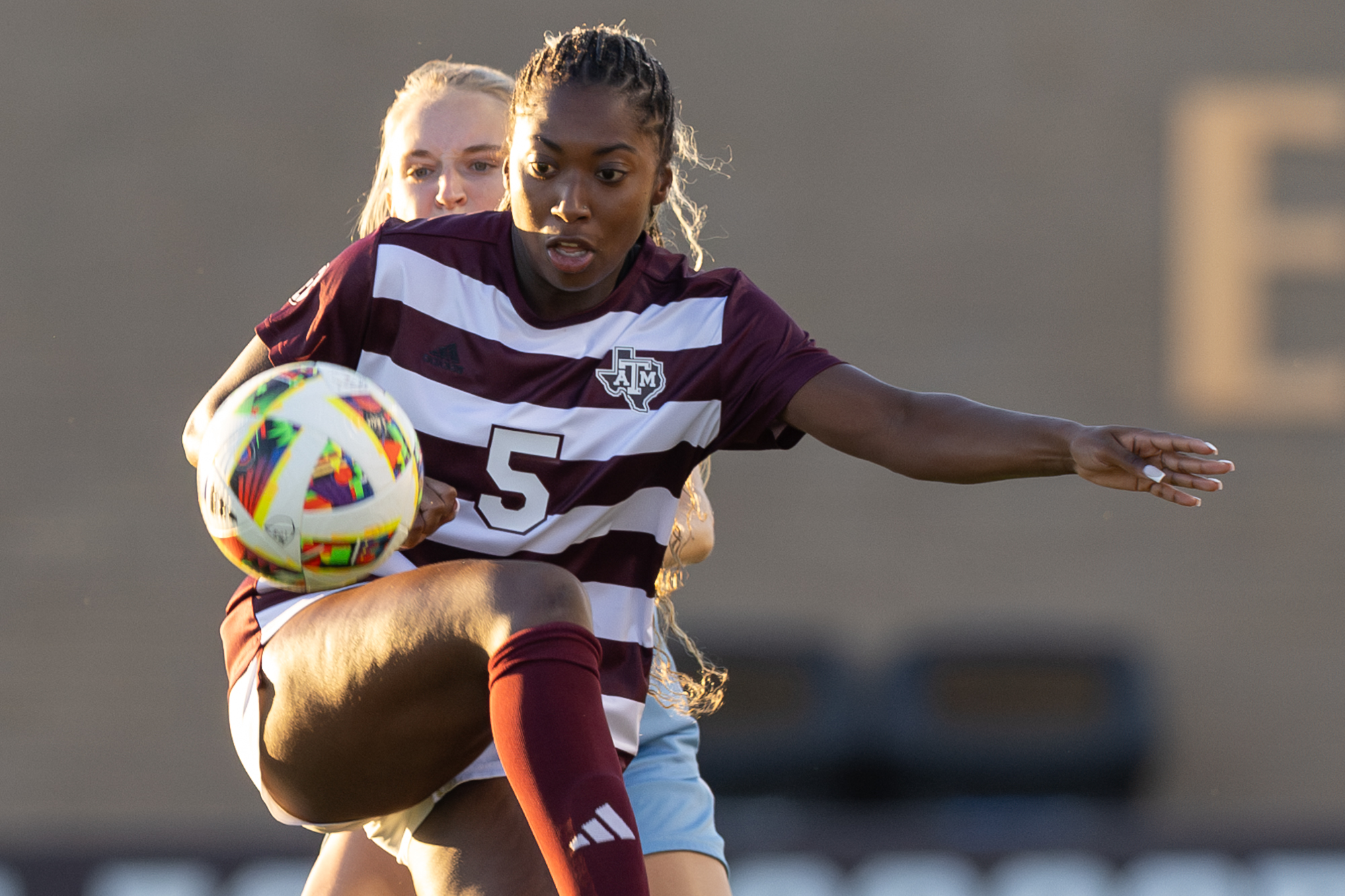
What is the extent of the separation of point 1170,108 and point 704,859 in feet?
23.2

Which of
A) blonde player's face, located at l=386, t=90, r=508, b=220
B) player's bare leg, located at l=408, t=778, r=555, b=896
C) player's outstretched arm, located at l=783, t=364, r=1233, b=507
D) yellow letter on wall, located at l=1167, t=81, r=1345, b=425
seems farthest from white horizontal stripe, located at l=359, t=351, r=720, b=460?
yellow letter on wall, located at l=1167, t=81, r=1345, b=425

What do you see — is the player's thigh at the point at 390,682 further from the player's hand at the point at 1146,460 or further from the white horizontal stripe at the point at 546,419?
the player's hand at the point at 1146,460

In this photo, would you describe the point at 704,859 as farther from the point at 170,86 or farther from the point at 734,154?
the point at 170,86

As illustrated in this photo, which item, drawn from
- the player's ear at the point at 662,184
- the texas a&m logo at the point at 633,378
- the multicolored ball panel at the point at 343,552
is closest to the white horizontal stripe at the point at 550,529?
the texas a&m logo at the point at 633,378

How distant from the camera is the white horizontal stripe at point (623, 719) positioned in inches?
111

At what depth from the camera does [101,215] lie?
9.08 meters

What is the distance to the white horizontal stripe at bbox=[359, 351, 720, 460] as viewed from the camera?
8.89ft

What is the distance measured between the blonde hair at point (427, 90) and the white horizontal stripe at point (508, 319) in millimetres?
1020

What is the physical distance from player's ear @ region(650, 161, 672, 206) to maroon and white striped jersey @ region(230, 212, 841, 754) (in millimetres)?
153

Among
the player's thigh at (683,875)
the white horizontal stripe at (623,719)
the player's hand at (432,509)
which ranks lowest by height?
the player's thigh at (683,875)

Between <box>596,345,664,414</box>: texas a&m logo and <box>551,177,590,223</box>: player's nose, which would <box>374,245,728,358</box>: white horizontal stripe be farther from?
<box>551,177,590,223</box>: player's nose

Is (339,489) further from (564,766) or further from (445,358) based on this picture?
(564,766)

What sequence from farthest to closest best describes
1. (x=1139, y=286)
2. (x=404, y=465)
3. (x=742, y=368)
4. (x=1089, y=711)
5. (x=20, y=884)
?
1. (x=1139, y=286)
2. (x=1089, y=711)
3. (x=20, y=884)
4. (x=742, y=368)
5. (x=404, y=465)

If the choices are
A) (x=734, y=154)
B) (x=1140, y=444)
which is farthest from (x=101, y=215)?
(x=1140, y=444)
